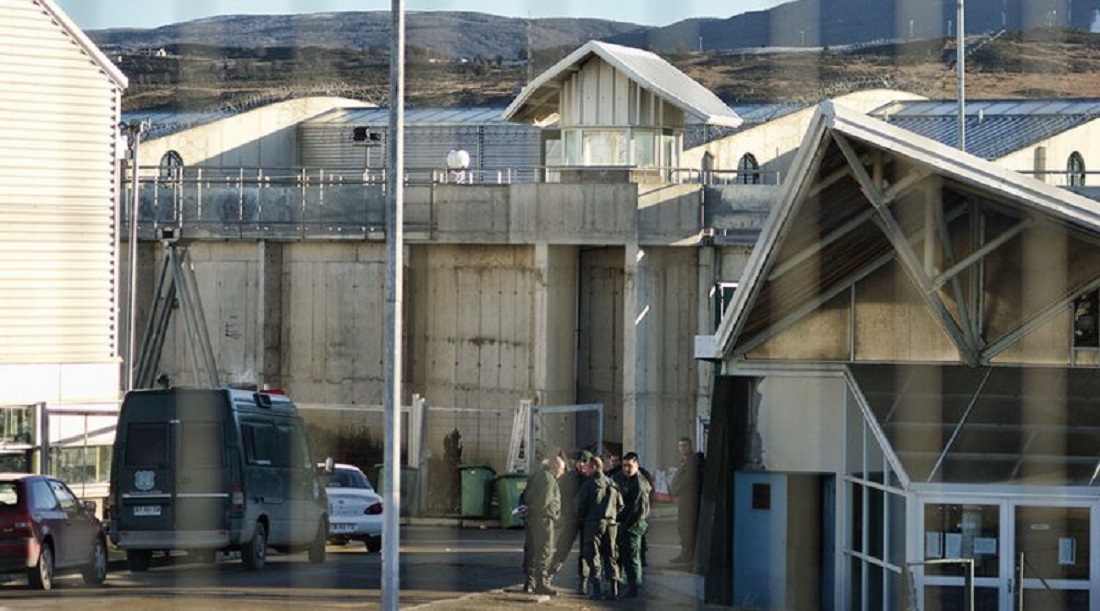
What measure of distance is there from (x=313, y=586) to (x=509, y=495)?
42.8 feet

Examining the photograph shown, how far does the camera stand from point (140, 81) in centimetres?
11712

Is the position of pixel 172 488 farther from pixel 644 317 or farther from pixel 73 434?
pixel 644 317

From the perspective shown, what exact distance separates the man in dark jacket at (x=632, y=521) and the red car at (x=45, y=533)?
5918 mm

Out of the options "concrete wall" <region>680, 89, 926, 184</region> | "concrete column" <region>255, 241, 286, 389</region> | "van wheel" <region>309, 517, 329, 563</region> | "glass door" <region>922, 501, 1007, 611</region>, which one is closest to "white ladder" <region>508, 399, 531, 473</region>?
"concrete column" <region>255, 241, 286, 389</region>

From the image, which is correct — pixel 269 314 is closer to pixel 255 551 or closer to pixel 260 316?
pixel 260 316

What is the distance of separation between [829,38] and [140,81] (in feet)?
279

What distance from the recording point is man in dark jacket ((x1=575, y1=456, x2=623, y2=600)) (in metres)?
24.5

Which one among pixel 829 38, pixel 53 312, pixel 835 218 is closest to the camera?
pixel 835 218

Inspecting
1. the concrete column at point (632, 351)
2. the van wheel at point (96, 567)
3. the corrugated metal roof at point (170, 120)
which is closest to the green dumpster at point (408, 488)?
the concrete column at point (632, 351)

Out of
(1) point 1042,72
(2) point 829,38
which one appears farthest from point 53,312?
(2) point 829,38

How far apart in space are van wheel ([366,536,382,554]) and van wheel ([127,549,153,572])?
16.6 ft

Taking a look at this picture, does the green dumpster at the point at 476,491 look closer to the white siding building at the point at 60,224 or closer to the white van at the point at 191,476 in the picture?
the white siding building at the point at 60,224

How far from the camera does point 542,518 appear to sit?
78.5ft

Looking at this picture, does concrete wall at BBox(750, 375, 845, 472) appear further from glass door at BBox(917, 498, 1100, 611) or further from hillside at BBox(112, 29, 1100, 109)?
hillside at BBox(112, 29, 1100, 109)
